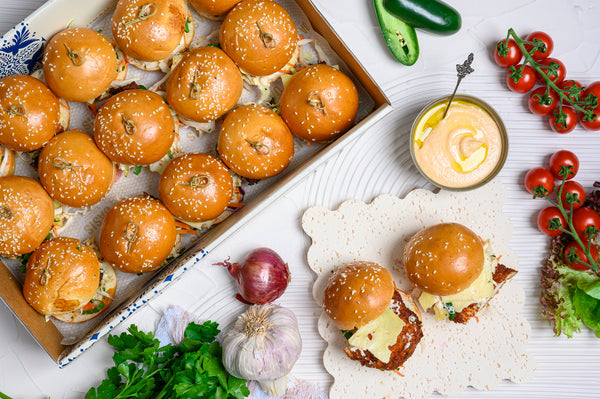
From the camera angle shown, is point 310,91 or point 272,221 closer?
point 310,91

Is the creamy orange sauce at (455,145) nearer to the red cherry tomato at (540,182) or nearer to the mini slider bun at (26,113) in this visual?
the red cherry tomato at (540,182)

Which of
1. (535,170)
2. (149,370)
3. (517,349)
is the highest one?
(535,170)

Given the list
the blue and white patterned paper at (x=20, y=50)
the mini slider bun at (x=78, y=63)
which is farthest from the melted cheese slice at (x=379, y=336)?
the blue and white patterned paper at (x=20, y=50)

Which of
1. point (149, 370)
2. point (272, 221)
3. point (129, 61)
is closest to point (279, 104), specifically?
point (272, 221)

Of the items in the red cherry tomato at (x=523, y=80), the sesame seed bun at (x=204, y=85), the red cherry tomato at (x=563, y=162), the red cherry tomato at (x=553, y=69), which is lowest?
the red cherry tomato at (x=563, y=162)

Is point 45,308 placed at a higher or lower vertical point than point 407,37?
lower

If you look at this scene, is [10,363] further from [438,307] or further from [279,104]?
[438,307]
